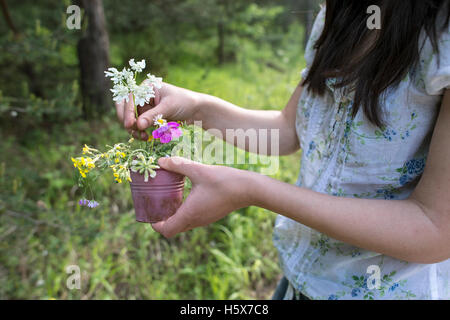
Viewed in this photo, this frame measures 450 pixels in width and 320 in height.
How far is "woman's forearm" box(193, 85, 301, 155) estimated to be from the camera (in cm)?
→ 120

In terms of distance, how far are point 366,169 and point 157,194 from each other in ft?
1.83

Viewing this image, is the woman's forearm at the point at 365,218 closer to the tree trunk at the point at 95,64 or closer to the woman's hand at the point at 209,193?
the woman's hand at the point at 209,193

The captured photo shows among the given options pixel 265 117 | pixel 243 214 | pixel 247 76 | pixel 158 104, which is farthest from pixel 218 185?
pixel 247 76

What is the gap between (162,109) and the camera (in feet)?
3.47

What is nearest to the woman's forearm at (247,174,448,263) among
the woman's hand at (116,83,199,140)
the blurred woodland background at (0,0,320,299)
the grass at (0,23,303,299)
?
the woman's hand at (116,83,199,140)

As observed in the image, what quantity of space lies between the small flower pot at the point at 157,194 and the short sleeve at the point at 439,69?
64cm

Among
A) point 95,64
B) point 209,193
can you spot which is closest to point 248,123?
point 209,193

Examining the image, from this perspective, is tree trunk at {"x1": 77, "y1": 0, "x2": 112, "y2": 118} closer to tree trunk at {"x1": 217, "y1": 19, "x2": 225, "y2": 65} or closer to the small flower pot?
tree trunk at {"x1": 217, "y1": 19, "x2": 225, "y2": 65}

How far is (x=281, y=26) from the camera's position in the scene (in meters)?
8.14

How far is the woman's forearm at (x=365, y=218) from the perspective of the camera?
771 mm

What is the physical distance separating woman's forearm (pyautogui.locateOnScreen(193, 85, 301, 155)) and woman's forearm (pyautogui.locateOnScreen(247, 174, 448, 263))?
1.36 ft

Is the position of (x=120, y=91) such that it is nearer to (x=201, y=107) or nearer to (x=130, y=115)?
(x=130, y=115)

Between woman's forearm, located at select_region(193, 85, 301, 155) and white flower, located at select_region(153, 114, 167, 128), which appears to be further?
woman's forearm, located at select_region(193, 85, 301, 155)
